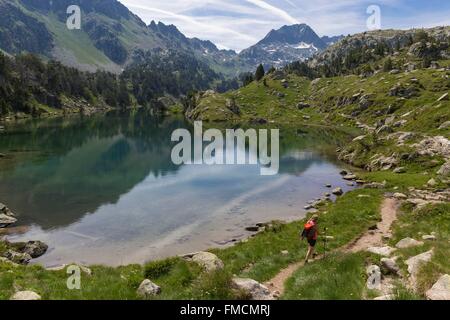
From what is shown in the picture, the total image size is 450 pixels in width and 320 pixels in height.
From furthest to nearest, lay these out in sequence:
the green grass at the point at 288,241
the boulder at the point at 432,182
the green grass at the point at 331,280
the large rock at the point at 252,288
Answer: the boulder at the point at 432,182 → the green grass at the point at 288,241 → the large rock at the point at 252,288 → the green grass at the point at 331,280

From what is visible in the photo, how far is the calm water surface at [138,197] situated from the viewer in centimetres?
4119

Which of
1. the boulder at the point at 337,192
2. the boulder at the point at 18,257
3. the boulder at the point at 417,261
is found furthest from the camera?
the boulder at the point at 337,192

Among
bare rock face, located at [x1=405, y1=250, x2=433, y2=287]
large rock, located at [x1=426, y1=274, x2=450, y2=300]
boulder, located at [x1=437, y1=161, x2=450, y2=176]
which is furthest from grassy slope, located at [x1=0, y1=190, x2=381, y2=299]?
boulder, located at [x1=437, y1=161, x2=450, y2=176]

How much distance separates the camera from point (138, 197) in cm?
5941

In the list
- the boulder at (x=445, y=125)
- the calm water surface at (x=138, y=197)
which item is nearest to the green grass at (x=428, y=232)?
the calm water surface at (x=138, y=197)

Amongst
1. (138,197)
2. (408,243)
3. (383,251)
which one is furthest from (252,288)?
(138,197)

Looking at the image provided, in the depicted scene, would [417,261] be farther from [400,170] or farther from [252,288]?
[400,170]

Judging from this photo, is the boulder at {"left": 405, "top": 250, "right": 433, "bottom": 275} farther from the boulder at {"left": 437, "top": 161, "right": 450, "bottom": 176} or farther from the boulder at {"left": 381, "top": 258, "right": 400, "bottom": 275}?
the boulder at {"left": 437, "top": 161, "right": 450, "bottom": 176}

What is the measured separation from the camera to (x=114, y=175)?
75.3 m

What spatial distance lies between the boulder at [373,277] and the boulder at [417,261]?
159 cm

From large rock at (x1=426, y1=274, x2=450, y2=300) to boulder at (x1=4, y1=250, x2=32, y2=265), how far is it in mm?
31305

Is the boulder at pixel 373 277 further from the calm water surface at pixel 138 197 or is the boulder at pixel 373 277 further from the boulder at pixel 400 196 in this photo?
the boulder at pixel 400 196
